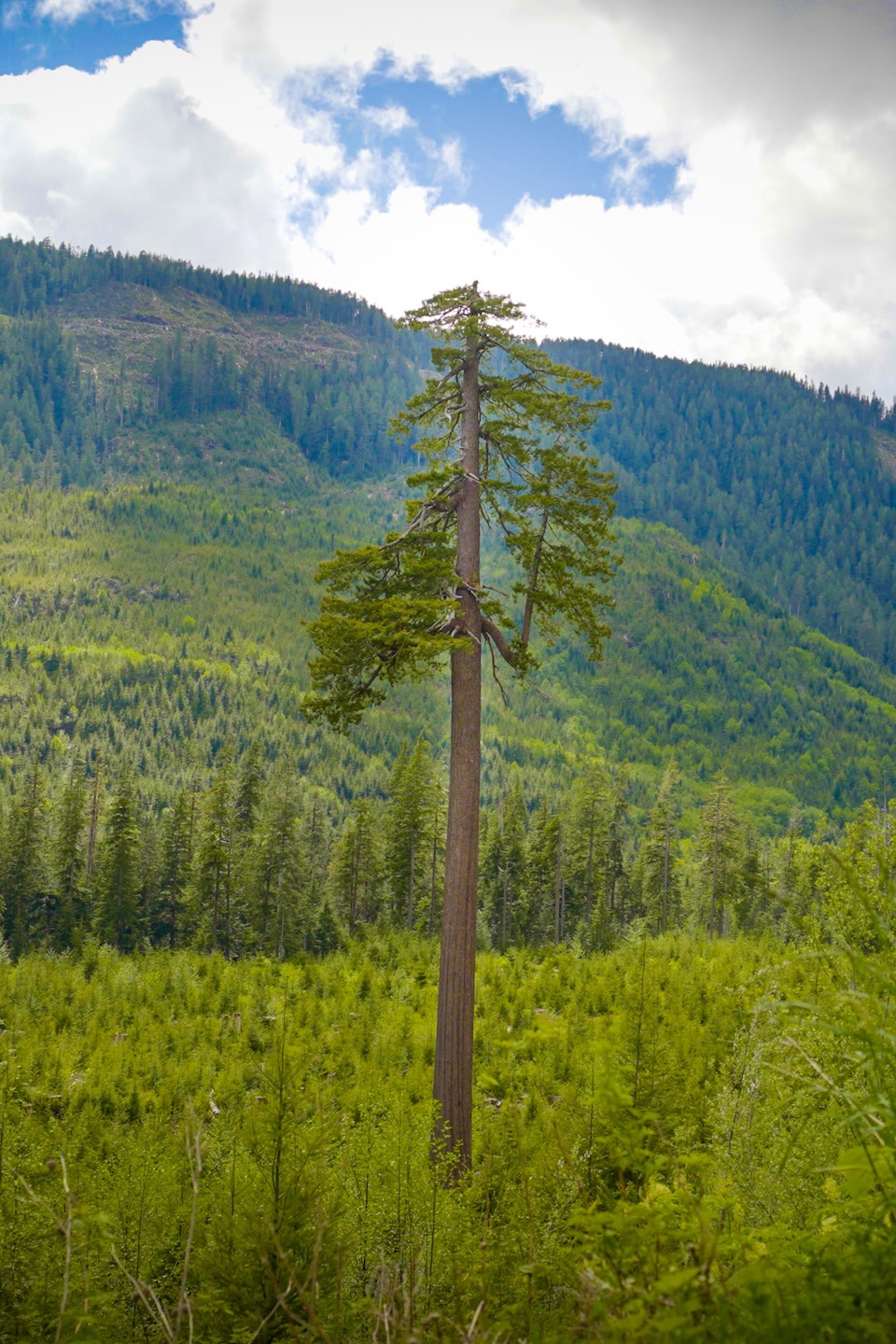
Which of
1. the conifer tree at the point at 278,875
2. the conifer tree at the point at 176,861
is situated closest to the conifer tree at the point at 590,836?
the conifer tree at the point at 278,875

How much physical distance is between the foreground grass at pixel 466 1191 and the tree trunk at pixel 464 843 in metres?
0.47

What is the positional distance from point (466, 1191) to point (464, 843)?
3.81 metres

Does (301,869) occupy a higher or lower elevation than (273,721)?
higher

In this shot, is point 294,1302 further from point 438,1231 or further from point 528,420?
point 528,420

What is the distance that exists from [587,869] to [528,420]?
141 feet

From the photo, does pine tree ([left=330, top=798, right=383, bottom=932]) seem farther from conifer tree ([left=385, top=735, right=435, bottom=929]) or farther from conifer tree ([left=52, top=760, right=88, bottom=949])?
conifer tree ([left=52, top=760, right=88, bottom=949])

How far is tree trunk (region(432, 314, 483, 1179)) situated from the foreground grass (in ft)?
1.53

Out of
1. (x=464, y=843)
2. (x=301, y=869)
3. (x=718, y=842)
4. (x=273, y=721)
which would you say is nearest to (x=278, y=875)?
(x=301, y=869)

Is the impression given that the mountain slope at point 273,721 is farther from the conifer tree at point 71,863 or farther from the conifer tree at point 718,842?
the conifer tree at point 718,842

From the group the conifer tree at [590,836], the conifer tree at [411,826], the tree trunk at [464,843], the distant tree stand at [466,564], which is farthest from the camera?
the conifer tree at [590,836]

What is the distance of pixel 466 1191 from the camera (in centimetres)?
516

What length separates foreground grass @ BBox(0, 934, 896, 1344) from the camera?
2104 mm

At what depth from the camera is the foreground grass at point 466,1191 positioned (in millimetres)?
2104

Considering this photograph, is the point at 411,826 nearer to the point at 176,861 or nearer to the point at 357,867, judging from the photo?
the point at 357,867
